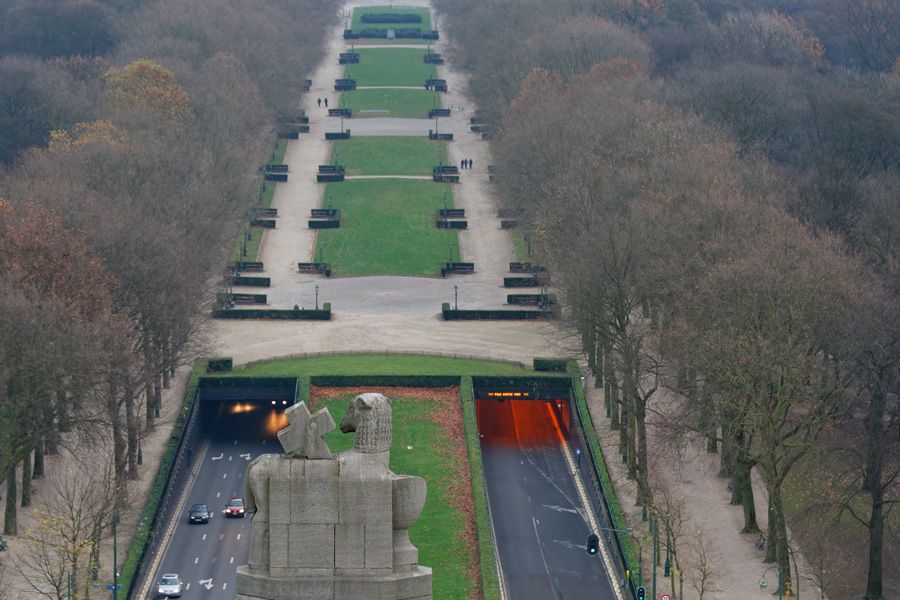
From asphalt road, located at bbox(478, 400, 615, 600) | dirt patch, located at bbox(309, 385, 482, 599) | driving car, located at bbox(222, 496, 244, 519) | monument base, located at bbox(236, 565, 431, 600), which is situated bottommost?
asphalt road, located at bbox(478, 400, 615, 600)

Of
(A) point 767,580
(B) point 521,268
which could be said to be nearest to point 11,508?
(A) point 767,580

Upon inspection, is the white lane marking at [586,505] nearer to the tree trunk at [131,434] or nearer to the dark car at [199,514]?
the dark car at [199,514]

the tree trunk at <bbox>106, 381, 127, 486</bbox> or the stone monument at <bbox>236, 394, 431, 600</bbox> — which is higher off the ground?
the stone monument at <bbox>236, 394, 431, 600</bbox>

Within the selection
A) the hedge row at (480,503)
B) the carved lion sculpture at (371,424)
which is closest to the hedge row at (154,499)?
the hedge row at (480,503)

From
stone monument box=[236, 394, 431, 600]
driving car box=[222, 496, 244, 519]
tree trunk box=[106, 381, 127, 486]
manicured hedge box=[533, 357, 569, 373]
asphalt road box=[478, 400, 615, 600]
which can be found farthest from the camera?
manicured hedge box=[533, 357, 569, 373]

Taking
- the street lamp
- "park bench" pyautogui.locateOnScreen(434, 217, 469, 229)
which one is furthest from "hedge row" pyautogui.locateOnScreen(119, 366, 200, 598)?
"park bench" pyautogui.locateOnScreen(434, 217, 469, 229)

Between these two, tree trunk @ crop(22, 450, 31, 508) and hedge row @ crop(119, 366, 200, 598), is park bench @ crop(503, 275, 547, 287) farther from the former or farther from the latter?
tree trunk @ crop(22, 450, 31, 508)

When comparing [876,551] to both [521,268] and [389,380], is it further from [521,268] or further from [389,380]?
[521,268]
